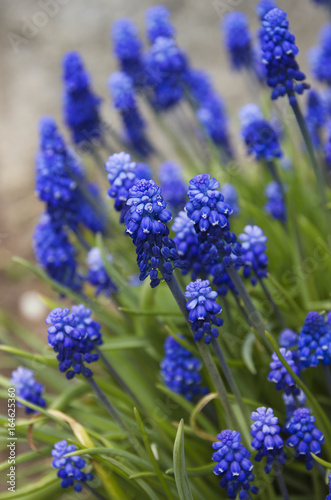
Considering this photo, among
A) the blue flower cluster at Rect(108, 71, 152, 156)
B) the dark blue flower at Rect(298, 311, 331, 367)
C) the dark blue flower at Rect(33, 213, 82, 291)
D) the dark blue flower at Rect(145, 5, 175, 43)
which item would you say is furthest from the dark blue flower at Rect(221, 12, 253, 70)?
the dark blue flower at Rect(298, 311, 331, 367)

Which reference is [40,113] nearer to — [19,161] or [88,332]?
[19,161]

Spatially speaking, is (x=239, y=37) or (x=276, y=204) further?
(x=239, y=37)

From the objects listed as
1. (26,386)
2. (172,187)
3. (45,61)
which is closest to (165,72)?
(172,187)

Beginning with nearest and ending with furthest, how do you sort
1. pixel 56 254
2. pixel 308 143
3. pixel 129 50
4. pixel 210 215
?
pixel 210 215, pixel 308 143, pixel 56 254, pixel 129 50

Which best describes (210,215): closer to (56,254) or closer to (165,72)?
(56,254)

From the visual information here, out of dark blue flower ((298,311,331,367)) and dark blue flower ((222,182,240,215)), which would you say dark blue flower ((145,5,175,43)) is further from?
dark blue flower ((298,311,331,367))

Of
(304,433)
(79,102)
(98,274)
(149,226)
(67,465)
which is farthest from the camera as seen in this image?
(79,102)

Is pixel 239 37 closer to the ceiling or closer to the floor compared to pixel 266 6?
closer to the ceiling

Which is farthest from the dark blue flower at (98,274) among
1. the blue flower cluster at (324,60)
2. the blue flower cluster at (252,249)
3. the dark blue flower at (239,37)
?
the blue flower cluster at (324,60)
